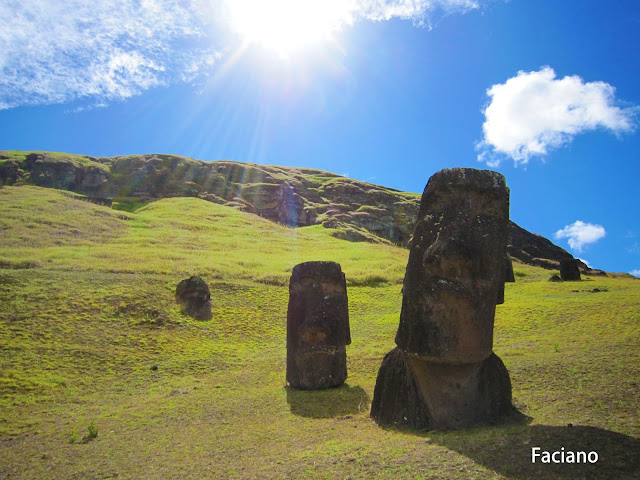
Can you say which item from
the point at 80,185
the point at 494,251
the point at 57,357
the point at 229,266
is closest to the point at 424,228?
the point at 494,251

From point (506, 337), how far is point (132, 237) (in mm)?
35624

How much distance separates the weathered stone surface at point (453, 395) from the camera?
8055mm

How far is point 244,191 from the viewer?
93125 millimetres

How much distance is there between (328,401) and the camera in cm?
1160

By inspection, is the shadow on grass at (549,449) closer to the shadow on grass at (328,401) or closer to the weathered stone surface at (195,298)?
the shadow on grass at (328,401)

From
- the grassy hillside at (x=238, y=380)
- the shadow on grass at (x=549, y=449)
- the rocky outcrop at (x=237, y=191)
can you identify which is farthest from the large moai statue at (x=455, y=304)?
the rocky outcrop at (x=237, y=191)

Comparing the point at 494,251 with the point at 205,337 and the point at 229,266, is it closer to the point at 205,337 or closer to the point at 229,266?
the point at 205,337

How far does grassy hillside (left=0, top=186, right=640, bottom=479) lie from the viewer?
20.5 feet

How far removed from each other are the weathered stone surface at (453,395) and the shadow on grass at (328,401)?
7.59 ft

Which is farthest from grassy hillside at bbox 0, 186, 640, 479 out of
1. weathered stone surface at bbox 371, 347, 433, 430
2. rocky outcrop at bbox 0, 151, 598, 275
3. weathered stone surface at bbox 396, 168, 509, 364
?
rocky outcrop at bbox 0, 151, 598, 275

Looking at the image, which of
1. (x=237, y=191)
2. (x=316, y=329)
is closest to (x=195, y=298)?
(x=316, y=329)

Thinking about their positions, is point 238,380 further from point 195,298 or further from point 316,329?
point 195,298

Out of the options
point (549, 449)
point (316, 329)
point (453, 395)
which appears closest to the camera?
point (549, 449)

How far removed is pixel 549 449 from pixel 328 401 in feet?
22.1
